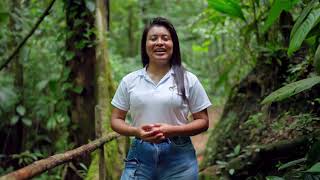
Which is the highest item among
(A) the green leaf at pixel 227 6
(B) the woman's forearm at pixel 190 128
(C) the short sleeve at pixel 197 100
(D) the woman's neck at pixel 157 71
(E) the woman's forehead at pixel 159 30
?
(A) the green leaf at pixel 227 6

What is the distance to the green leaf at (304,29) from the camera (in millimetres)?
2650

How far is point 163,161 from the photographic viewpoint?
2441 millimetres

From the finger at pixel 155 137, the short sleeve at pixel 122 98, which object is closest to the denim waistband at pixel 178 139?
the finger at pixel 155 137

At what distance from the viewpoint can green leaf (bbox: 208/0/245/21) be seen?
15.8ft

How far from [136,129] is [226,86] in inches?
174

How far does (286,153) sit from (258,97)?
1656 millimetres

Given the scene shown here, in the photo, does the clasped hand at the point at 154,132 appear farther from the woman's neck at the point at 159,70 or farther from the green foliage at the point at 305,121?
the green foliage at the point at 305,121

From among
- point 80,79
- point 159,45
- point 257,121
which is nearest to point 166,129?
point 159,45

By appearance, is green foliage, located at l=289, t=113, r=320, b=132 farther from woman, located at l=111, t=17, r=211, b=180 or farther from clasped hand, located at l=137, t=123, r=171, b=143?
clasped hand, located at l=137, t=123, r=171, b=143

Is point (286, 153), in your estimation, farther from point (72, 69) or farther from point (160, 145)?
point (72, 69)

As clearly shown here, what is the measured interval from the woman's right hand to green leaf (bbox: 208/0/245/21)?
277cm

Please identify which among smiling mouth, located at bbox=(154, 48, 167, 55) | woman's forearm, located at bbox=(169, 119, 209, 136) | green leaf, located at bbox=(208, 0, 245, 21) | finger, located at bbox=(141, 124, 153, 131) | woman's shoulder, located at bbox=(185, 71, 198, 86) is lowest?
woman's forearm, located at bbox=(169, 119, 209, 136)

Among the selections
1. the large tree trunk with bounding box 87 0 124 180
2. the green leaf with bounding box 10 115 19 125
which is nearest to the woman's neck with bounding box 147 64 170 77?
the large tree trunk with bounding box 87 0 124 180

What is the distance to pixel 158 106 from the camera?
2.40 meters
